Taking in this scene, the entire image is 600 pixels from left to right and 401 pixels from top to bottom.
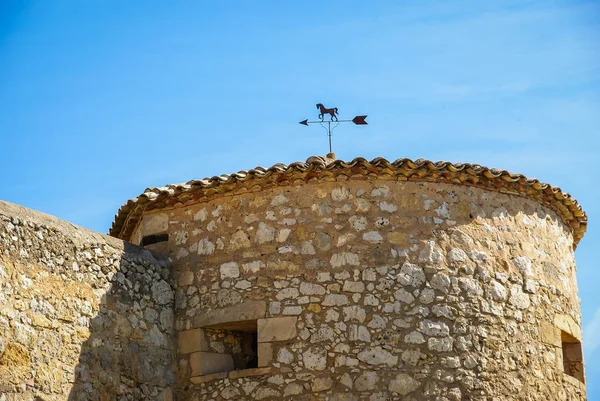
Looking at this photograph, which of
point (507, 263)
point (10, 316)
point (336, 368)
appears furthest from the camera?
point (507, 263)

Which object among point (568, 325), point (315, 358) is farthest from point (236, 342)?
point (568, 325)

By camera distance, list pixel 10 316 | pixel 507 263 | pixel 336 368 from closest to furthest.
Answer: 1. pixel 10 316
2. pixel 336 368
3. pixel 507 263

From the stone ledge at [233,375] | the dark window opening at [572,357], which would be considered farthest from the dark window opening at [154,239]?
the dark window opening at [572,357]

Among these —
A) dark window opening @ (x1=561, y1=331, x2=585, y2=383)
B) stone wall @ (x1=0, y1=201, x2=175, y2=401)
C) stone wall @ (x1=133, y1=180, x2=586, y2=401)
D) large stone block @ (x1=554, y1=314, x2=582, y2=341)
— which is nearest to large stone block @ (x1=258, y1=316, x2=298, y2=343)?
stone wall @ (x1=133, y1=180, x2=586, y2=401)

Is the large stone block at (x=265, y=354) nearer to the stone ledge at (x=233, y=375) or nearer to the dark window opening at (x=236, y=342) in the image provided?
the stone ledge at (x=233, y=375)

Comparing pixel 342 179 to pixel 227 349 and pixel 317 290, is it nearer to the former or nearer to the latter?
pixel 317 290

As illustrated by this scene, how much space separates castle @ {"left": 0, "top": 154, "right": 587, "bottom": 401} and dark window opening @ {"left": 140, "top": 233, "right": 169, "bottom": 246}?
0.07 feet

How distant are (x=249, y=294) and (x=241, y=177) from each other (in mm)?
1158

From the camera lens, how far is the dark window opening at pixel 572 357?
11.9 m

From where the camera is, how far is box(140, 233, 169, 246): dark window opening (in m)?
11.8

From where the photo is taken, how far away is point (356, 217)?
1104 centimetres

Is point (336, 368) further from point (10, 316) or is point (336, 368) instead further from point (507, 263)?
point (10, 316)

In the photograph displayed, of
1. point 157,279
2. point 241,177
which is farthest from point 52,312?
point 241,177

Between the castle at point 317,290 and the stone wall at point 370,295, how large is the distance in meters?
0.01
